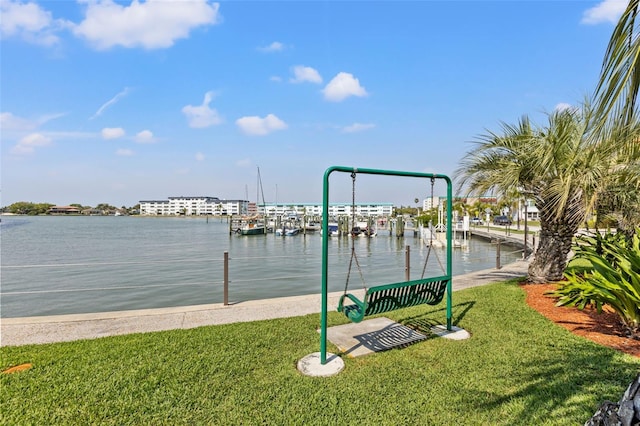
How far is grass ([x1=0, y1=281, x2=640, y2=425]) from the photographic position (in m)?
2.79

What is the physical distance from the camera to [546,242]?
7629 millimetres

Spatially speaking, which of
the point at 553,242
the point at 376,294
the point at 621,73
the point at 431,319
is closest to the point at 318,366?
the point at 376,294

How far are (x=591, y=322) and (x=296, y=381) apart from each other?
15.2 feet

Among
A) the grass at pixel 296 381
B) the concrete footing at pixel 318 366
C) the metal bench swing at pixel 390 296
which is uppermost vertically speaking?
the metal bench swing at pixel 390 296

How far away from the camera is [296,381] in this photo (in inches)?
133

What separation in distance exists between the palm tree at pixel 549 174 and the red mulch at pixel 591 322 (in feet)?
5.38

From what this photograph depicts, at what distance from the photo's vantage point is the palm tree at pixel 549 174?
261 inches

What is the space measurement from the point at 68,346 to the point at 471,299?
6.75m

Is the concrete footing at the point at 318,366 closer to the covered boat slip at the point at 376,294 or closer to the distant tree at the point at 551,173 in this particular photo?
the covered boat slip at the point at 376,294

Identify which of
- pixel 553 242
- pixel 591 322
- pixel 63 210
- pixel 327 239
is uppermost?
pixel 63 210

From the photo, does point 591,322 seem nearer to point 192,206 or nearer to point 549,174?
point 549,174

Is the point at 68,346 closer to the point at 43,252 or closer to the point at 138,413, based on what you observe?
the point at 138,413

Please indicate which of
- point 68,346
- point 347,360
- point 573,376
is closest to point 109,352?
point 68,346

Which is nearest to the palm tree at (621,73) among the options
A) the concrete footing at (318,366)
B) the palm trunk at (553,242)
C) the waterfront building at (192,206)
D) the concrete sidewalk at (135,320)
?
the concrete footing at (318,366)
